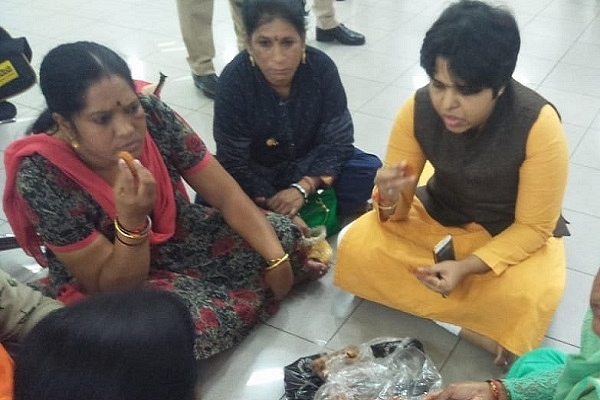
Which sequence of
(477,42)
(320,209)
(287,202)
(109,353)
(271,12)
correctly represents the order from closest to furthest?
(109,353), (477,42), (271,12), (287,202), (320,209)

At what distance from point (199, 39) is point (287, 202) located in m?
1.37

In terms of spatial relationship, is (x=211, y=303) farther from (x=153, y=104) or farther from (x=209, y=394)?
(x=153, y=104)

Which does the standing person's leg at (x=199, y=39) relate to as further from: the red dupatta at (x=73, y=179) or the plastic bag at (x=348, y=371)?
the plastic bag at (x=348, y=371)

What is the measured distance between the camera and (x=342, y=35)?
142 inches

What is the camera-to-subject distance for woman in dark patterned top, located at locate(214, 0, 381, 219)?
1896 millimetres

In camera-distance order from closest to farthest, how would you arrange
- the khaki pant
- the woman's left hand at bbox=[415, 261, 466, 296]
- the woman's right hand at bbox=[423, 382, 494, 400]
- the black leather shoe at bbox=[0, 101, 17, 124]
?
the woman's right hand at bbox=[423, 382, 494, 400] → the woman's left hand at bbox=[415, 261, 466, 296] → the black leather shoe at bbox=[0, 101, 17, 124] → the khaki pant

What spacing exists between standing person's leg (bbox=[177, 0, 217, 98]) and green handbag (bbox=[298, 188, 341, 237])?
1.16 metres

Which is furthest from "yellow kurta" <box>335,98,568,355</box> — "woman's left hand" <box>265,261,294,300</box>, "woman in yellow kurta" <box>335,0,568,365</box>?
"woman's left hand" <box>265,261,294,300</box>

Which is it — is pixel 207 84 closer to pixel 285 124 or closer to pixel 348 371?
pixel 285 124

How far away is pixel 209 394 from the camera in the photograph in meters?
1.58

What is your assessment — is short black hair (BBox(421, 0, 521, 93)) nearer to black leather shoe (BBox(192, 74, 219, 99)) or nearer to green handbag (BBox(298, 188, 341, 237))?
green handbag (BBox(298, 188, 341, 237))

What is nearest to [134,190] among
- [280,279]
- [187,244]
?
[187,244]

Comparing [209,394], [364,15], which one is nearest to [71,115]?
[209,394]

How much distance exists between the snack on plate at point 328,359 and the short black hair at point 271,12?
90cm
